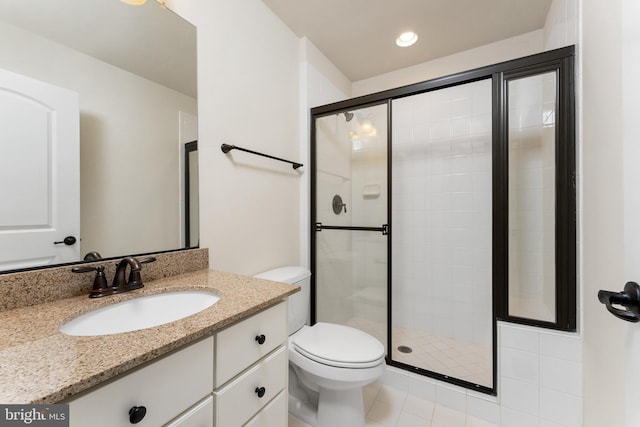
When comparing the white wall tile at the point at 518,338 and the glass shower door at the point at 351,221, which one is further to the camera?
the glass shower door at the point at 351,221

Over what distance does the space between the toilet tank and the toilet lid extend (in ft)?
0.25

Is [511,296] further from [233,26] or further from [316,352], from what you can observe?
[233,26]

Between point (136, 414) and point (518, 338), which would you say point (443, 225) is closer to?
point (518, 338)

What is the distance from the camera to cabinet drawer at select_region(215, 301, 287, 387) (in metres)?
0.72

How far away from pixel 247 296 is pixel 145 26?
121cm

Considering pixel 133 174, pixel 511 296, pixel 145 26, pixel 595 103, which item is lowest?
pixel 511 296

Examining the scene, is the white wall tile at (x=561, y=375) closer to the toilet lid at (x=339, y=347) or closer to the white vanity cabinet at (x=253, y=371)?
the toilet lid at (x=339, y=347)

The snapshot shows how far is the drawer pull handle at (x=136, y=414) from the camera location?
20.9 inches

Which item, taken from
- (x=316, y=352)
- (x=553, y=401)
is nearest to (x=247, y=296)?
(x=316, y=352)

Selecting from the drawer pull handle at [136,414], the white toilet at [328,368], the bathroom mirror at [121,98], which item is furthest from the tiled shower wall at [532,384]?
the bathroom mirror at [121,98]

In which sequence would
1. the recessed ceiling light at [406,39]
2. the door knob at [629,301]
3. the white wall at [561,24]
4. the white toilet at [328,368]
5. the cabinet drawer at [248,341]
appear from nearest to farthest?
1. the door knob at [629,301]
2. the cabinet drawer at [248,341]
3. the white toilet at [328,368]
4. the white wall at [561,24]
5. the recessed ceiling light at [406,39]

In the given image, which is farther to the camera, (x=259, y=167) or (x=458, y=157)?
(x=458, y=157)

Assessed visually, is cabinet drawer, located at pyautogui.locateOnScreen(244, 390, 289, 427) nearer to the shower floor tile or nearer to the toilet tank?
the toilet tank

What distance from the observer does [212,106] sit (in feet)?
4.41
